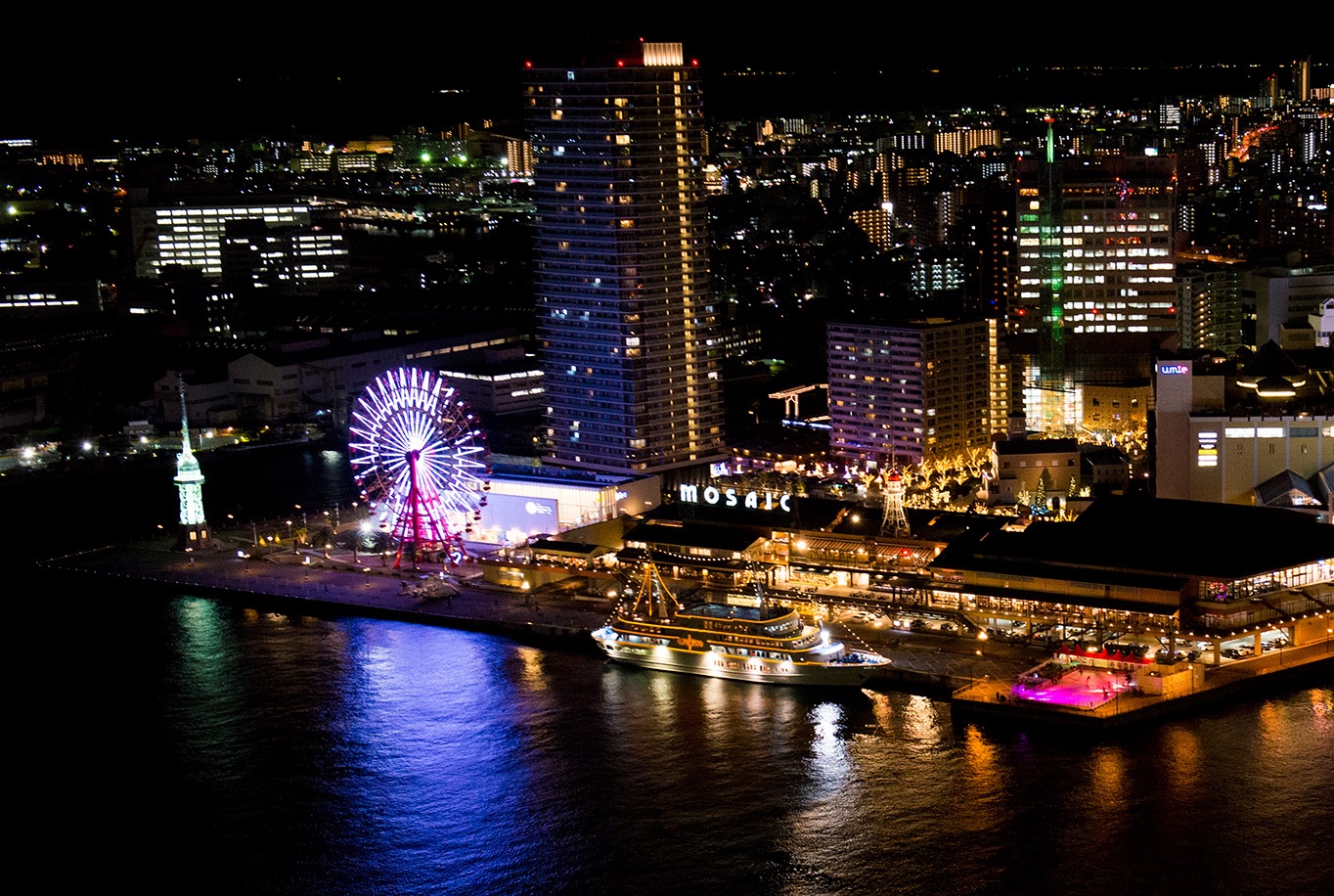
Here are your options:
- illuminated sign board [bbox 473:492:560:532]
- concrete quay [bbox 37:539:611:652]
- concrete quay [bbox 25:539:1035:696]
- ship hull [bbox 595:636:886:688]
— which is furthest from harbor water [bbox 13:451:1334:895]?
illuminated sign board [bbox 473:492:560:532]

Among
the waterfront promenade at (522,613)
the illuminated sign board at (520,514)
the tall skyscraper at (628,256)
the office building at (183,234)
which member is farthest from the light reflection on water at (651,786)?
the office building at (183,234)

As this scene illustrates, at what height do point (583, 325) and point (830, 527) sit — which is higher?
point (583, 325)

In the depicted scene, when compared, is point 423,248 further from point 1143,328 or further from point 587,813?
point 587,813

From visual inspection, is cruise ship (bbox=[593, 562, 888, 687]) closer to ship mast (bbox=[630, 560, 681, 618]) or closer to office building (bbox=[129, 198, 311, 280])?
ship mast (bbox=[630, 560, 681, 618])

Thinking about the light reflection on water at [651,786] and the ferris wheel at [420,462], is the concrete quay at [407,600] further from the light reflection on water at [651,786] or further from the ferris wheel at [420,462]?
the light reflection on water at [651,786]

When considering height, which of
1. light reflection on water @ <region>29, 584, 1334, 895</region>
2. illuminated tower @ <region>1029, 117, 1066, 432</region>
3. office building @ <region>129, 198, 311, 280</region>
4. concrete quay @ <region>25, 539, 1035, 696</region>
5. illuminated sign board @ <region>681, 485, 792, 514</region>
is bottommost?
light reflection on water @ <region>29, 584, 1334, 895</region>

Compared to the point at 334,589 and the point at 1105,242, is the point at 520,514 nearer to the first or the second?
the point at 334,589

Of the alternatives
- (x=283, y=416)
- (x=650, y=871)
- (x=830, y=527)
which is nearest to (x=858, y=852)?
(x=650, y=871)
